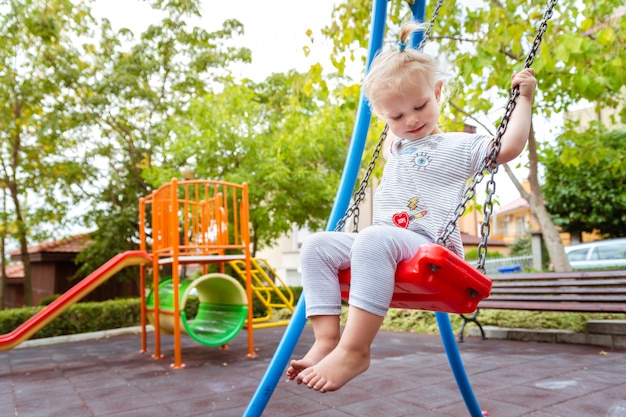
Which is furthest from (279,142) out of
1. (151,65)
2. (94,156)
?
(94,156)

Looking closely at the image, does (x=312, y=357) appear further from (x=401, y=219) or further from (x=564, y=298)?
(x=564, y=298)

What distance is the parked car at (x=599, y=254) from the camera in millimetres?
9562

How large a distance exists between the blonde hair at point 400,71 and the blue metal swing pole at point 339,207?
1.57 feet

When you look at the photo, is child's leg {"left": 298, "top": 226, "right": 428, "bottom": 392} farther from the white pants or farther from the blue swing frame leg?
the blue swing frame leg

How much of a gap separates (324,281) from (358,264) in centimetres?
17

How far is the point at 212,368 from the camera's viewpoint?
4.35m

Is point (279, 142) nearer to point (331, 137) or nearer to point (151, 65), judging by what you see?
point (331, 137)

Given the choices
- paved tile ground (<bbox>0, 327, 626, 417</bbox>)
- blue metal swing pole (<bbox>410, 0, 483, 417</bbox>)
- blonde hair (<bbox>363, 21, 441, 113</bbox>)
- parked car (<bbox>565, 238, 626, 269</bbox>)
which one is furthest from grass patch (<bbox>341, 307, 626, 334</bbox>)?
parked car (<bbox>565, 238, 626, 269</bbox>)

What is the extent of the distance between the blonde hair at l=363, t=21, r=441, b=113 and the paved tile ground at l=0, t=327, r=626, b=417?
1.81 m

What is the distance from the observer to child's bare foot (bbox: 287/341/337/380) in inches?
53.9

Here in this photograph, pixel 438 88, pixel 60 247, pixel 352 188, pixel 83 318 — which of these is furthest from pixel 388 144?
pixel 60 247

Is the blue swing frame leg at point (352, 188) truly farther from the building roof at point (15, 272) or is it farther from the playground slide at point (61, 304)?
the building roof at point (15, 272)

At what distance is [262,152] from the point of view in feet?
28.6

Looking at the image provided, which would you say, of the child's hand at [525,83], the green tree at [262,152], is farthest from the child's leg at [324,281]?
the green tree at [262,152]
